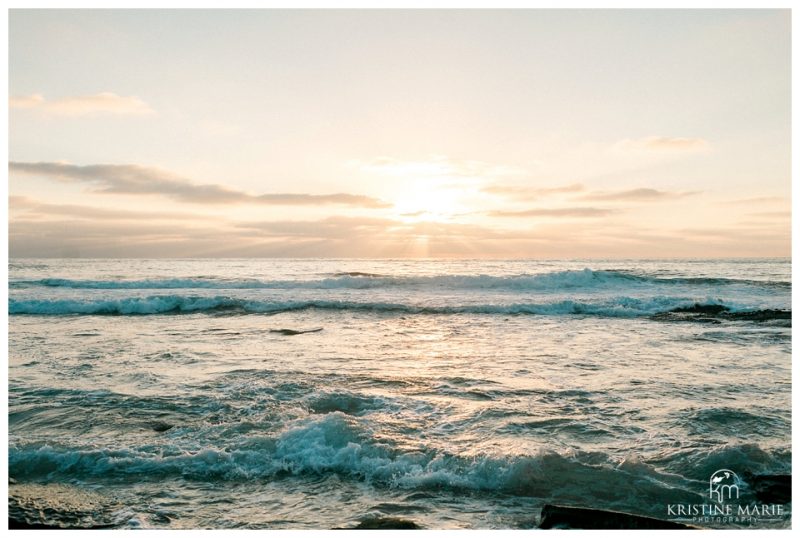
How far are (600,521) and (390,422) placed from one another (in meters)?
3.10

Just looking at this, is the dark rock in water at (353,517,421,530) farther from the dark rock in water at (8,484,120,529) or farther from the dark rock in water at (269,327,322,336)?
the dark rock in water at (269,327,322,336)

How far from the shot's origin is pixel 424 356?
36.3 feet

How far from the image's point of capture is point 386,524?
415 cm

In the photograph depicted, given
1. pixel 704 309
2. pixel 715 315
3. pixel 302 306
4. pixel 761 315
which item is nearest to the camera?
pixel 761 315

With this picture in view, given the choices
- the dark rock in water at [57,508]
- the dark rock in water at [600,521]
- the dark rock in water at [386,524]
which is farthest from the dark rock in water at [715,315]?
the dark rock in water at [57,508]

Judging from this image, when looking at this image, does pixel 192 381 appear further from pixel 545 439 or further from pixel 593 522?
pixel 593 522

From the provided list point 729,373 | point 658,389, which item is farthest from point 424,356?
point 729,373

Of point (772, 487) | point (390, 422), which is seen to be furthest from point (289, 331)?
point (772, 487)

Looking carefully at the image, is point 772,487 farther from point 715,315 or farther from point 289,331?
point 715,315

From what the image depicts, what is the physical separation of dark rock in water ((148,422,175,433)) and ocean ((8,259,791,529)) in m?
0.03

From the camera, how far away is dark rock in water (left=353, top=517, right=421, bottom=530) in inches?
163

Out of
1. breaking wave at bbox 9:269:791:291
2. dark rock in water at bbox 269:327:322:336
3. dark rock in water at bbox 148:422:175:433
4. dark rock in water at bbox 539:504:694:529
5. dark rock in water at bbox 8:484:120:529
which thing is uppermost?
breaking wave at bbox 9:269:791:291

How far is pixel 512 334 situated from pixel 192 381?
8.70 meters

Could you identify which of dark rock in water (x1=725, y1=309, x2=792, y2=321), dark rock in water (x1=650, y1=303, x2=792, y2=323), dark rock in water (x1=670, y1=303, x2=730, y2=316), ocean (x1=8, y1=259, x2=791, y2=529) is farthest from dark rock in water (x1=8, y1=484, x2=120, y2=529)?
dark rock in water (x1=670, y1=303, x2=730, y2=316)
